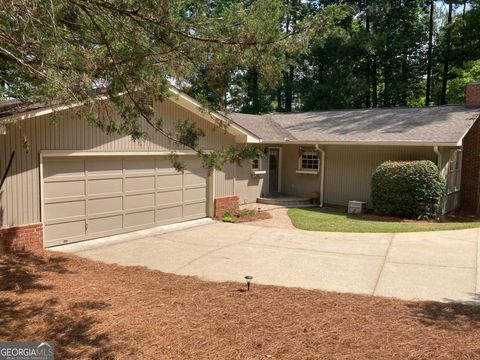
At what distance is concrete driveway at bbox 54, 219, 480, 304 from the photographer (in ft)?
22.8

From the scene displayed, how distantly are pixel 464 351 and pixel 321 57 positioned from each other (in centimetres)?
2764

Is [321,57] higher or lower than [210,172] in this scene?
higher

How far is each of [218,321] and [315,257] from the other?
4088 mm

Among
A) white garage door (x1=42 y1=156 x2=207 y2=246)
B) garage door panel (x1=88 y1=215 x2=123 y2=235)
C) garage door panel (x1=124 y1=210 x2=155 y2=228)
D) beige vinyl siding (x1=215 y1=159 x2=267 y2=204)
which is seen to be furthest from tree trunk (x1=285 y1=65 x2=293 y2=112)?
garage door panel (x1=88 y1=215 x2=123 y2=235)

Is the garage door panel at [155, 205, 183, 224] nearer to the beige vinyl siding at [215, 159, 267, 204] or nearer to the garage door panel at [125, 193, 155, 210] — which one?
the garage door panel at [125, 193, 155, 210]

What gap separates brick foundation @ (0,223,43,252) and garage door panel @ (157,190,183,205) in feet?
11.9

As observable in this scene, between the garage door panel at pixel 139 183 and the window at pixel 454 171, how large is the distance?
10400 millimetres

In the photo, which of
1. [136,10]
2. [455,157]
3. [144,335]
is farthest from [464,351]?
[455,157]

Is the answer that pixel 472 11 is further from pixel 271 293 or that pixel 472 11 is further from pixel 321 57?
pixel 271 293

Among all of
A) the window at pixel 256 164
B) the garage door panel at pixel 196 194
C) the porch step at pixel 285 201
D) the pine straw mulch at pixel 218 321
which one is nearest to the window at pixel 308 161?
the porch step at pixel 285 201

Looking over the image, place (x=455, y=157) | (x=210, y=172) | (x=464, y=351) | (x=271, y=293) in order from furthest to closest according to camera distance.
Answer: (x=455, y=157) → (x=210, y=172) → (x=271, y=293) → (x=464, y=351)

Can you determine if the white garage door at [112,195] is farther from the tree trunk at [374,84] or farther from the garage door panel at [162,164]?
the tree trunk at [374,84]

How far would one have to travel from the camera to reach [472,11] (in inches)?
1076

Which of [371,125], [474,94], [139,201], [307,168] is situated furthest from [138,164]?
[474,94]
